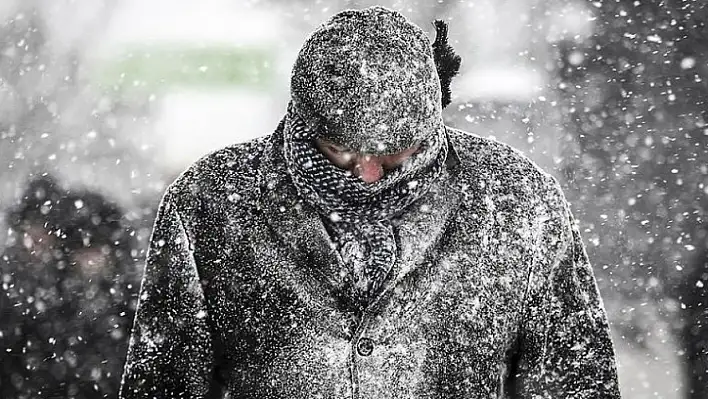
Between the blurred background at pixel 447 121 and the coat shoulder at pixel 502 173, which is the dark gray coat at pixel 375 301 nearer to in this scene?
the coat shoulder at pixel 502 173

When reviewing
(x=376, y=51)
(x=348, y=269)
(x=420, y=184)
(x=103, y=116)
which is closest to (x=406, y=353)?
(x=348, y=269)

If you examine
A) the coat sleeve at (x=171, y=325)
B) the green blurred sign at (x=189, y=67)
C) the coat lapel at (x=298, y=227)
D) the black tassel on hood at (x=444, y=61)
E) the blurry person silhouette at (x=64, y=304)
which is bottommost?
the blurry person silhouette at (x=64, y=304)

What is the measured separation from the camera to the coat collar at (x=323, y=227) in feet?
6.24

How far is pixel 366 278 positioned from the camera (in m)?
1.88

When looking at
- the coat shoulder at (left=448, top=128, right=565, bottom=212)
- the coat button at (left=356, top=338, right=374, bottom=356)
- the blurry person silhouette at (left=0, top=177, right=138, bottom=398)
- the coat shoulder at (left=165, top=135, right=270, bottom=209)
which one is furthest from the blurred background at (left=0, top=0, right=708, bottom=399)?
the coat button at (left=356, top=338, right=374, bottom=356)

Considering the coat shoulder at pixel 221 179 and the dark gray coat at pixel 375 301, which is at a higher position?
the coat shoulder at pixel 221 179

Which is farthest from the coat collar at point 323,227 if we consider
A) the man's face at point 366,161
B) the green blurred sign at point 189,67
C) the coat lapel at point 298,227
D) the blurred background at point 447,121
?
the green blurred sign at point 189,67

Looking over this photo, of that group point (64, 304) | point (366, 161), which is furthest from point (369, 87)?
point (64, 304)

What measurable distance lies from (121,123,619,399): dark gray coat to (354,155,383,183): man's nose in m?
0.16

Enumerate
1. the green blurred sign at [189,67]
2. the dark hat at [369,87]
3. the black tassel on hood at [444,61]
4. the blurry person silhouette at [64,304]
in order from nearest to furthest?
the dark hat at [369,87], the black tassel on hood at [444,61], the blurry person silhouette at [64,304], the green blurred sign at [189,67]

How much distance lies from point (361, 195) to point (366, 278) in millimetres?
163

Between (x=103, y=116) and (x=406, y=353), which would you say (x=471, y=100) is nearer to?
(x=103, y=116)

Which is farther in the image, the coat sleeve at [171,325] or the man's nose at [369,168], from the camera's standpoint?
the coat sleeve at [171,325]

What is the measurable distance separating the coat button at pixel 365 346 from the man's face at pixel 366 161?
30 cm
